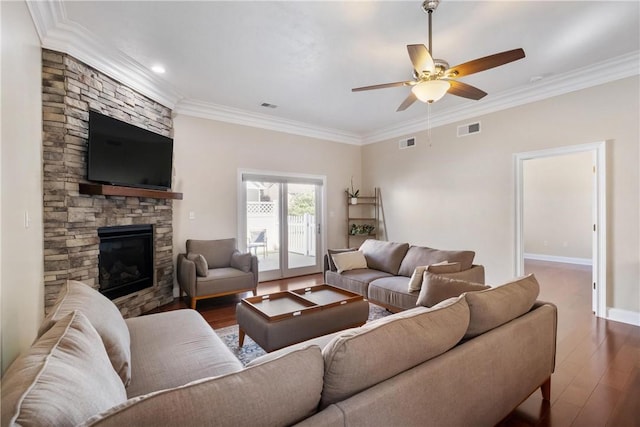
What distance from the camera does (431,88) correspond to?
2557 mm

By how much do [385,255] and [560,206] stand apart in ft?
19.5

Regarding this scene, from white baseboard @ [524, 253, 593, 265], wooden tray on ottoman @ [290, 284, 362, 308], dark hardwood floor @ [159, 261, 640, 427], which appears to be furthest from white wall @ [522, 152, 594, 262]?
wooden tray on ottoman @ [290, 284, 362, 308]

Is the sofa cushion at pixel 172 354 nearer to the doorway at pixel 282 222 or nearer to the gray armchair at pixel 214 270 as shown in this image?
the gray armchair at pixel 214 270

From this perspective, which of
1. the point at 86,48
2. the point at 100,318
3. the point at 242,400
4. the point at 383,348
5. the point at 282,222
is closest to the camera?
the point at 242,400

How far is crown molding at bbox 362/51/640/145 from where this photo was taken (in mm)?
3449

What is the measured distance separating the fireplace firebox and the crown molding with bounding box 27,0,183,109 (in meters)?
1.72

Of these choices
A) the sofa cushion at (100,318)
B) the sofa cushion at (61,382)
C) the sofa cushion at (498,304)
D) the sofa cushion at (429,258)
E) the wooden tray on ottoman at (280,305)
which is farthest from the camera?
the sofa cushion at (429,258)

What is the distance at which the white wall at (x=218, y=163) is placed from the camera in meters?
4.64

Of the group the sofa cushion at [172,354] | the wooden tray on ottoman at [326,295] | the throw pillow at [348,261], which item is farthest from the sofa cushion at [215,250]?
the sofa cushion at [172,354]

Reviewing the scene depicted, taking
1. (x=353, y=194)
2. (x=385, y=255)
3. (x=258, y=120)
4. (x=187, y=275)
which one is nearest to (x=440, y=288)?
(x=385, y=255)

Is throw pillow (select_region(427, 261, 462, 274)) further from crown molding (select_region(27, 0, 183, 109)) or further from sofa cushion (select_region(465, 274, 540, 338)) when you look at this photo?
crown molding (select_region(27, 0, 183, 109))

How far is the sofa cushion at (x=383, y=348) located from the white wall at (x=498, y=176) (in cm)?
348

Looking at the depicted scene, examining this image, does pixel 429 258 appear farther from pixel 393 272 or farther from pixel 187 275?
pixel 187 275

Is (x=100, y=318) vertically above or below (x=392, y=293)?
above
